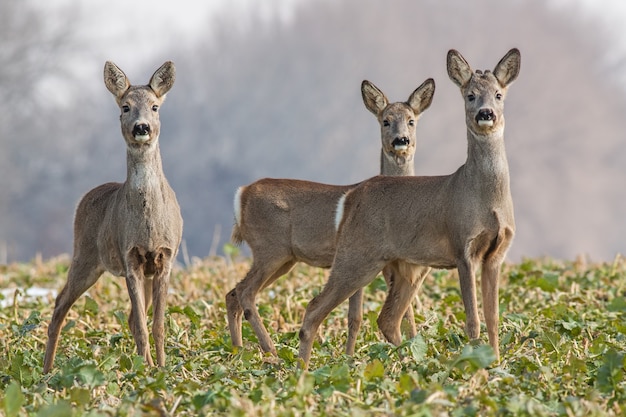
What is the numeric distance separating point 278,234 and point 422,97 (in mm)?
2141

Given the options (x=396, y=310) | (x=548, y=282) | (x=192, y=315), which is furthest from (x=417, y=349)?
(x=548, y=282)

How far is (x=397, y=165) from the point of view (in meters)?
8.99

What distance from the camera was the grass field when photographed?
5293mm

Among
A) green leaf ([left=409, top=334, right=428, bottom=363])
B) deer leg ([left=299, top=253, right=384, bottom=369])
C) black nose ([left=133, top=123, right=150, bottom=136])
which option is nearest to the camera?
green leaf ([left=409, top=334, right=428, bottom=363])

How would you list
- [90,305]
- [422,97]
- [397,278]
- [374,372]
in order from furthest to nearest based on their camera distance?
[422,97], [90,305], [397,278], [374,372]

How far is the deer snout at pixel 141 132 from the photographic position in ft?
24.4

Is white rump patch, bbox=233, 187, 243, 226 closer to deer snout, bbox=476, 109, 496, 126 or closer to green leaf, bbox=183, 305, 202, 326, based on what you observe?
green leaf, bbox=183, 305, 202, 326

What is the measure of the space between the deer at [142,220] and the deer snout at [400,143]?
212cm

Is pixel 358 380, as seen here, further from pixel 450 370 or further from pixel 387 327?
pixel 387 327

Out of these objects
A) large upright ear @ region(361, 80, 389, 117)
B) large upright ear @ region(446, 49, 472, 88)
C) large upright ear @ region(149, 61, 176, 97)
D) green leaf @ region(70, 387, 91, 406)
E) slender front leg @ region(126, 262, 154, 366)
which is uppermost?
large upright ear @ region(361, 80, 389, 117)

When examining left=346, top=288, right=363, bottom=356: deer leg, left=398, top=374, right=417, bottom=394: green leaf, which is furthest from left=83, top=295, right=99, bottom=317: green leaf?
left=398, top=374, right=417, bottom=394: green leaf

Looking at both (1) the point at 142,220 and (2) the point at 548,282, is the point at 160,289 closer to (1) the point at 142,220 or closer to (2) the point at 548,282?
(1) the point at 142,220

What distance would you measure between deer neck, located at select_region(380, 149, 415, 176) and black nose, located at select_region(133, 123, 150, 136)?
241cm

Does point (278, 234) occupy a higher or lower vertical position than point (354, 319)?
higher
